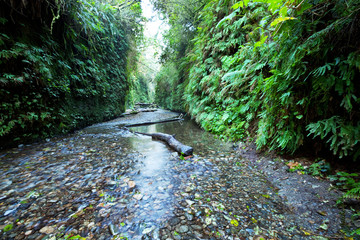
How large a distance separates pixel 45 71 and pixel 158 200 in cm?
529

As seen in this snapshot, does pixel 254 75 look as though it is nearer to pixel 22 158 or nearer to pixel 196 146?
pixel 196 146

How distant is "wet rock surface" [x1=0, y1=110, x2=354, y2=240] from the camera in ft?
4.77

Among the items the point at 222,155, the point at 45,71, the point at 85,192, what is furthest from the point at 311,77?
the point at 45,71

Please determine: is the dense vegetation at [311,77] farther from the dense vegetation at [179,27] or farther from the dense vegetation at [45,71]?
the dense vegetation at [179,27]

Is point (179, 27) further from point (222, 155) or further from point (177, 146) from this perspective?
point (222, 155)

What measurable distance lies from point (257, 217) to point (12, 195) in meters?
3.28

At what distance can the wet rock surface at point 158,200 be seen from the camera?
1454 mm

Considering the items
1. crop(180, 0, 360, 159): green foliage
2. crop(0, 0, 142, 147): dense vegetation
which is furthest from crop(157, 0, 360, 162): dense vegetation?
crop(0, 0, 142, 147): dense vegetation

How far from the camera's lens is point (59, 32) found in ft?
18.5

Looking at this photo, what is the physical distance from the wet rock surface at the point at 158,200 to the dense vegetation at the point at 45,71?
1362 millimetres

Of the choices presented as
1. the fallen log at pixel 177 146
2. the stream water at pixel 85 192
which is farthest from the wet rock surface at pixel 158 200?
the fallen log at pixel 177 146

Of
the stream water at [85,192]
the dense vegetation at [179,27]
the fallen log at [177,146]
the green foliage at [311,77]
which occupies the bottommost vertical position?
the stream water at [85,192]

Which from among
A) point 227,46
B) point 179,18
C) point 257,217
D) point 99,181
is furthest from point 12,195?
point 179,18

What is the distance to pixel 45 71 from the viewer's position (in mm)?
4332
